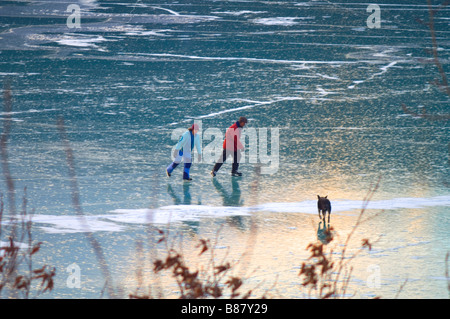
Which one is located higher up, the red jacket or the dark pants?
the red jacket

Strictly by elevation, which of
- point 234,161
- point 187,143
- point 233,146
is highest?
point 187,143

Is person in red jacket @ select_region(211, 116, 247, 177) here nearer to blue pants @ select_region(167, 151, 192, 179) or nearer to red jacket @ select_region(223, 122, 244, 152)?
red jacket @ select_region(223, 122, 244, 152)

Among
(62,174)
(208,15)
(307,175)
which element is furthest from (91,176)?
(208,15)

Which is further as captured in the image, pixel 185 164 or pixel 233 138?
pixel 233 138

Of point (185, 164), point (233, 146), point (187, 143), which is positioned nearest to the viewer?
point (185, 164)

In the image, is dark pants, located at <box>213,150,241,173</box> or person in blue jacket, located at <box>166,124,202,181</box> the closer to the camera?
person in blue jacket, located at <box>166,124,202,181</box>

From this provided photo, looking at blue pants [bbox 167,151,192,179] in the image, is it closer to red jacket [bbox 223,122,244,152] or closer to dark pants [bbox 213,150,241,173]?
dark pants [bbox 213,150,241,173]

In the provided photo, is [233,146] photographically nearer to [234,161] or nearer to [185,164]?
[234,161]

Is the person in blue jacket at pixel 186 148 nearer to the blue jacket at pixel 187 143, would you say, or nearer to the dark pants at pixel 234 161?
the blue jacket at pixel 187 143

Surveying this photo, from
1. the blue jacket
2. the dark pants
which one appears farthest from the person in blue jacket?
the dark pants

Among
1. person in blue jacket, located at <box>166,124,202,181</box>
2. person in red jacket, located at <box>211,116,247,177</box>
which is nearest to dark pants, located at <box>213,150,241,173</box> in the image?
person in red jacket, located at <box>211,116,247,177</box>

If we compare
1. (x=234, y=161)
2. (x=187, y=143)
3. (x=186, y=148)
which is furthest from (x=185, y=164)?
(x=234, y=161)

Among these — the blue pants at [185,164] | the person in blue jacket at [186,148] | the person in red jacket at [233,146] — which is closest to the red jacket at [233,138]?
the person in red jacket at [233,146]
